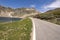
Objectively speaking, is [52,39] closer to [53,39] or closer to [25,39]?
[53,39]

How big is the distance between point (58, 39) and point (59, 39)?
9cm

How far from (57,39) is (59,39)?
0.17 meters

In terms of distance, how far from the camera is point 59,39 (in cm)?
1295

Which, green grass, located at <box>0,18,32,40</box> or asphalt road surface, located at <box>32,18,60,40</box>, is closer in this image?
asphalt road surface, located at <box>32,18,60,40</box>

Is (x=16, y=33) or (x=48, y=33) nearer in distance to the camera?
(x=48, y=33)

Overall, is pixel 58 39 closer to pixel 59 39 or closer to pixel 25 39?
pixel 59 39

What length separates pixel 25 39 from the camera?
13.5 metres

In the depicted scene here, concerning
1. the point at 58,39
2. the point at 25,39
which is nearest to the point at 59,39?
the point at 58,39

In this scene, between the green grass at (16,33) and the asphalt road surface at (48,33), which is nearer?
the asphalt road surface at (48,33)

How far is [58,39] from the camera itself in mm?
12961

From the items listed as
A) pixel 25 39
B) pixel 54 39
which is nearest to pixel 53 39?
pixel 54 39

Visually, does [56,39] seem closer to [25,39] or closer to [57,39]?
[57,39]

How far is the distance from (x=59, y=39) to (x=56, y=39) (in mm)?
257

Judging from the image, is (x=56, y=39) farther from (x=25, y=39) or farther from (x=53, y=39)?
(x=25, y=39)
